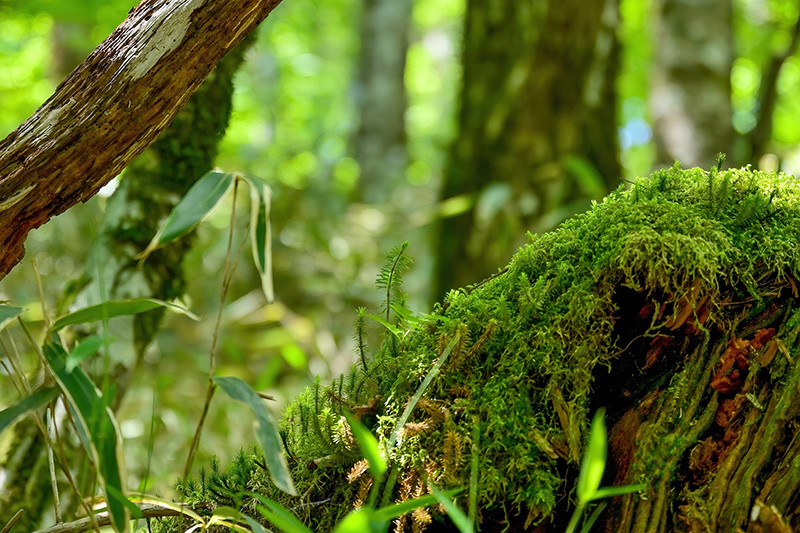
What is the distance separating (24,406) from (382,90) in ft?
25.3

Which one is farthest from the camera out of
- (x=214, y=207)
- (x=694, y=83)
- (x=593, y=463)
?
(x=694, y=83)

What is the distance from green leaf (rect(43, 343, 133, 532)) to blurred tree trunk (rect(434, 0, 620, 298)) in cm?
328

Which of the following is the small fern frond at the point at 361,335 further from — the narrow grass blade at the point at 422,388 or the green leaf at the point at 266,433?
the green leaf at the point at 266,433

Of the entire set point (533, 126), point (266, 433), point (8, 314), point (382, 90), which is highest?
point (382, 90)

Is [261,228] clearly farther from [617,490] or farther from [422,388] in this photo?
[617,490]

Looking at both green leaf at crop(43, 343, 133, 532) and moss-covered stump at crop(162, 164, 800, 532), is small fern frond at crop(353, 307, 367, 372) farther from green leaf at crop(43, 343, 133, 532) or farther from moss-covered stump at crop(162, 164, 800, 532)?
green leaf at crop(43, 343, 133, 532)

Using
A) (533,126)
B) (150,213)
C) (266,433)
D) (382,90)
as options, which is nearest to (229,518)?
(266,433)

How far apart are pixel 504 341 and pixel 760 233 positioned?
48cm

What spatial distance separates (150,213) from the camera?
2100 millimetres

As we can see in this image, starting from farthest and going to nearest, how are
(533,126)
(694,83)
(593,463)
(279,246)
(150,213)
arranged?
1. (279,246)
2. (694,83)
3. (533,126)
4. (150,213)
5. (593,463)

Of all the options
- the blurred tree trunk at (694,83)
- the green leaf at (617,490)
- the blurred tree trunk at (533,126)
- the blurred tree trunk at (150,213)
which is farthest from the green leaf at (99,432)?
the blurred tree trunk at (694,83)

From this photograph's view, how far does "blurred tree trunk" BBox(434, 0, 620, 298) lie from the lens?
4184 millimetres

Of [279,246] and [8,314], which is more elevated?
[279,246]

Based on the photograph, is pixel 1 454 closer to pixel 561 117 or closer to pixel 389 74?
pixel 561 117
